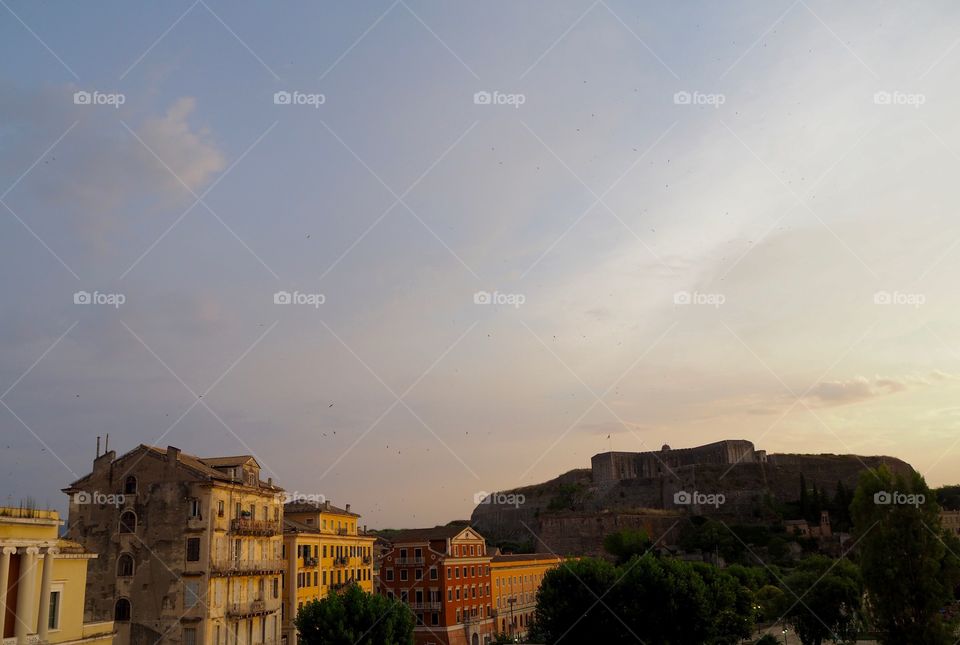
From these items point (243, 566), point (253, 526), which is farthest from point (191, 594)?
point (253, 526)

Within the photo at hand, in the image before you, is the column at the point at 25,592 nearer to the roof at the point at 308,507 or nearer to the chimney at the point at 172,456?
the chimney at the point at 172,456

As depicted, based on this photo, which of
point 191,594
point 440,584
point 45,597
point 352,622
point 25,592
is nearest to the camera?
point 25,592

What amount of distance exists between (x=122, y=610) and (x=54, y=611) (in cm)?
1631

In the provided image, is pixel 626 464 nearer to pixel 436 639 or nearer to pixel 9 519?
pixel 436 639

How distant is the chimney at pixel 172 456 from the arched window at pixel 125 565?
589 centimetres

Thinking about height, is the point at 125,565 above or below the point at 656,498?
below

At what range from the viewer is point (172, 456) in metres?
49.6

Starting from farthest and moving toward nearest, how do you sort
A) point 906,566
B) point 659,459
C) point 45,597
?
point 659,459, point 906,566, point 45,597

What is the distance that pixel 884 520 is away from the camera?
44312 millimetres

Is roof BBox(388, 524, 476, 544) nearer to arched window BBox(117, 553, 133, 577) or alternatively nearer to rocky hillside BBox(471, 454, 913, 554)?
arched window BBox(117, 553, 133, 577)

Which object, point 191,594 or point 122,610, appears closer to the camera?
point 191,594

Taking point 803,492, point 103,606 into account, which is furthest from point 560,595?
point 803,492

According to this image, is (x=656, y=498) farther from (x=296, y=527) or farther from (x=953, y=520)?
(x=296, y=527)

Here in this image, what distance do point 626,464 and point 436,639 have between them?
374ft
